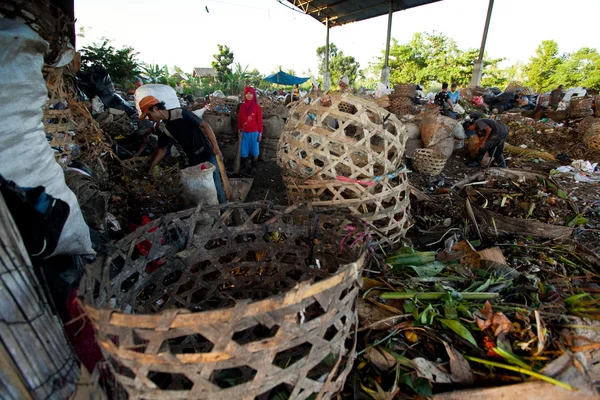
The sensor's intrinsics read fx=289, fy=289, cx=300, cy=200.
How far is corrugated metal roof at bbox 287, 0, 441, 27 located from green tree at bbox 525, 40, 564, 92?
39.1ft

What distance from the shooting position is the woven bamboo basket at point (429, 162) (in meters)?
4.68

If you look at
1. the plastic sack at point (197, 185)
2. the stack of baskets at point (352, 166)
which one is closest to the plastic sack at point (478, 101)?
the stack of baskets at point (352, 166)

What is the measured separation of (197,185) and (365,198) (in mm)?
1331

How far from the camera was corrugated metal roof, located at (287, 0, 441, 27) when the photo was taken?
14.0 metres

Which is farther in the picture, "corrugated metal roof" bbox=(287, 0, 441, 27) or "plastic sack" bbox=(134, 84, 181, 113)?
"corrugated metal roof" bbox=(287, 0, 441, 27)

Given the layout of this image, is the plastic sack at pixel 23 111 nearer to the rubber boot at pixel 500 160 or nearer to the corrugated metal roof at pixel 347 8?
the rubber boot at pixel 500 160

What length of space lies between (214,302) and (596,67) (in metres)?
25.5

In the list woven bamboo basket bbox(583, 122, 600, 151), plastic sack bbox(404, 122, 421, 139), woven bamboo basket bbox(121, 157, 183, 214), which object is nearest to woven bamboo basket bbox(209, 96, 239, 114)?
plastic sack bbox(404, 122, 421, 139)

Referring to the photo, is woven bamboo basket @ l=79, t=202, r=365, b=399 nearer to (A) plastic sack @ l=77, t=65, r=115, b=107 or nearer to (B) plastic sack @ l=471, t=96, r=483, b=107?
(A) plastic sack @ l=77, t=65, r=115, b=107

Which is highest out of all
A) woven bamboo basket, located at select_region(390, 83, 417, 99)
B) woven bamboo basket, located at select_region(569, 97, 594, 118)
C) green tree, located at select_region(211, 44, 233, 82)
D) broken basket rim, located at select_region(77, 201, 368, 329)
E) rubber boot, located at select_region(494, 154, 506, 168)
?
green tree, located at select_region(211, 44, 233, 82)

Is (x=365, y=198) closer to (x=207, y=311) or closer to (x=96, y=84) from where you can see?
(x=207, y=311)

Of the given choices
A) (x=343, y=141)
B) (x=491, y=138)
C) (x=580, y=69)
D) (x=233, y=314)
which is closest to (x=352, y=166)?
(x=343, y=141)

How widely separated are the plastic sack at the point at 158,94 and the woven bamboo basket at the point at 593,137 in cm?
772

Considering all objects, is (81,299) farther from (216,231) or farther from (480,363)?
(480,363)
